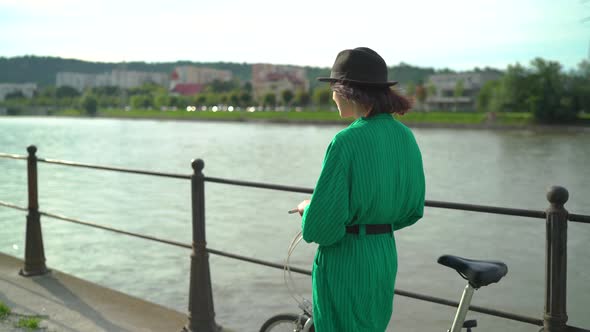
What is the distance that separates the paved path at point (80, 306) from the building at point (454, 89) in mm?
148264

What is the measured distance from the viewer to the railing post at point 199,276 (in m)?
4.41

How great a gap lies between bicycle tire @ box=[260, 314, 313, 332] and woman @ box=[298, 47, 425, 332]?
0.74 meters

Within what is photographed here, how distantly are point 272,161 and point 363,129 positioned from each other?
40.1 m

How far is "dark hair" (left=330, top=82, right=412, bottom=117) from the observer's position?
2330 millimetres

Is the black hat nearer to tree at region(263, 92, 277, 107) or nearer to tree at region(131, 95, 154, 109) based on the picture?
tree at region(263, 92, 277, 107)

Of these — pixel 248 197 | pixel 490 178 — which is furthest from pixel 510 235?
pixel 490 178

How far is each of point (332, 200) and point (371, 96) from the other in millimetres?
412

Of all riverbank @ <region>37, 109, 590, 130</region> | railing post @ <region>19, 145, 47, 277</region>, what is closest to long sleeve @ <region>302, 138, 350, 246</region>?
railing post @ <region>19, 145, 47, 277</region>

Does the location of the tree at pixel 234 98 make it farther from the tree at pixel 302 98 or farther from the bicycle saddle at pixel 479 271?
the bicycle saddle at pixel 479 271

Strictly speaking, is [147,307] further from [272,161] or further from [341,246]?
[272,161]

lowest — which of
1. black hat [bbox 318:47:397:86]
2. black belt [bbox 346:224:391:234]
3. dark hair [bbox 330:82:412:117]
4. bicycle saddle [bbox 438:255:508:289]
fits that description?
bicycle saddle [bbox 438:255:508:289]

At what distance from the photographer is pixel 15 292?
535cm

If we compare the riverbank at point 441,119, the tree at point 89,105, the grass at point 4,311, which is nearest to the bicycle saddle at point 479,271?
the grass at point 4,311

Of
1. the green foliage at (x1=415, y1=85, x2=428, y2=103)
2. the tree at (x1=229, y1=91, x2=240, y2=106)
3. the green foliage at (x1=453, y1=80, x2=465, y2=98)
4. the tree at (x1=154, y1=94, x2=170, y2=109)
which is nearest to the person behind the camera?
the green foliage at (x1=415, y1=85, x2=428, y2=103)
